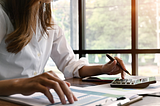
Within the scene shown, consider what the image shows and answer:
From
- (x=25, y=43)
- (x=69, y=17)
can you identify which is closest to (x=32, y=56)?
(x=25, y=43)

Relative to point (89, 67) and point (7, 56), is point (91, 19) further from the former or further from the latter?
point (7, 56)

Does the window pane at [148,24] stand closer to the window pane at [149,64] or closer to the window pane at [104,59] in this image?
the window pane at [149,64]

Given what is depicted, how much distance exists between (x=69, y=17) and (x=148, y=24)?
1.32 metres

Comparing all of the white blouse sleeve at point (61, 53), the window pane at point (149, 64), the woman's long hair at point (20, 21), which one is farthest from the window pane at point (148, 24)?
the woman's long hair at point (20, 21)

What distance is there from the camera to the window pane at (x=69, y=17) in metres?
3.30

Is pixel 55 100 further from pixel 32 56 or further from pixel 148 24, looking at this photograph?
pixel 148 24

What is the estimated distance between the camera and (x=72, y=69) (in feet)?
4.23

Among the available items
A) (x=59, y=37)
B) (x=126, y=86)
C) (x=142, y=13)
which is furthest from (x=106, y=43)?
(x=126, y=86)

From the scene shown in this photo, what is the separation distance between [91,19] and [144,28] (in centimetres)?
88

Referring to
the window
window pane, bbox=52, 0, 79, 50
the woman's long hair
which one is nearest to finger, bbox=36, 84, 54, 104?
the woman's long hair

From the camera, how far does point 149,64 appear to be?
293 cm

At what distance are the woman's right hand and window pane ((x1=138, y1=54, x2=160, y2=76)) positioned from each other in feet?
8.21

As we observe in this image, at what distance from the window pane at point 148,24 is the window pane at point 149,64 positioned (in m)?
0.14

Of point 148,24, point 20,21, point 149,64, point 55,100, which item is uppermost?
point 148,24
